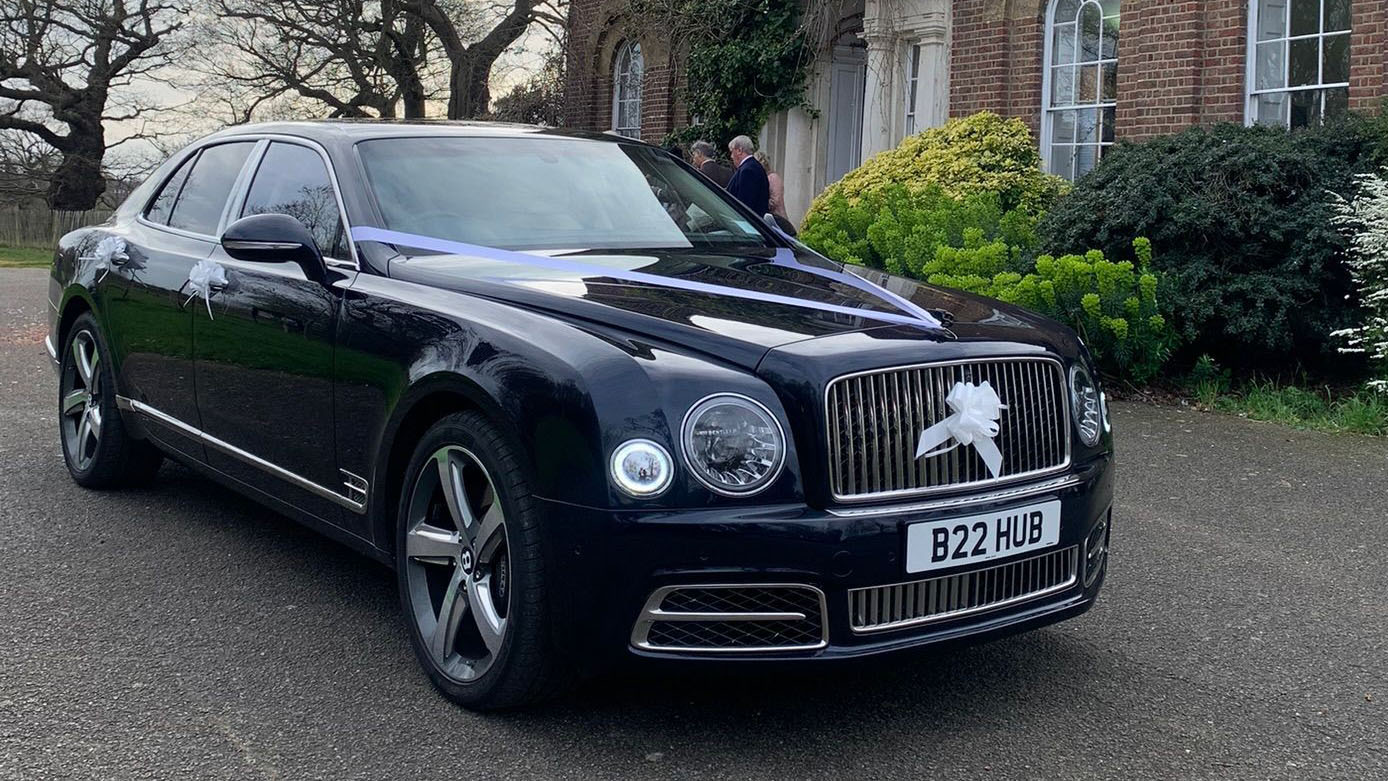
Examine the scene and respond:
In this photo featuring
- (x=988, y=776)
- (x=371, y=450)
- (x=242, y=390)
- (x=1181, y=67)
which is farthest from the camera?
(x=1181, y=67)

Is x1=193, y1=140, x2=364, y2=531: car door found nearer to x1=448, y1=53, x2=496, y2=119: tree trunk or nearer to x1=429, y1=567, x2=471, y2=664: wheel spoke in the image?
x1=429, y1=567, x2=471, y2=664: wheel spoke

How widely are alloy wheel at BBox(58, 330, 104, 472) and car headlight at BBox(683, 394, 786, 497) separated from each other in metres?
3.74

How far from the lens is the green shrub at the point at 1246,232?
944 cm

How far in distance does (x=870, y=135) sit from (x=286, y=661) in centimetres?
1349

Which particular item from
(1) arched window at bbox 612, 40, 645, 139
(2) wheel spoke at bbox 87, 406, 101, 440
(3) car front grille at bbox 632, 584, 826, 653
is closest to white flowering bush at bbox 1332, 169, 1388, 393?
(3) car front grille at bbox 632, 584, 826, 653

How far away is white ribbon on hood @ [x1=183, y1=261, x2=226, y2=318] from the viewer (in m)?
5.12

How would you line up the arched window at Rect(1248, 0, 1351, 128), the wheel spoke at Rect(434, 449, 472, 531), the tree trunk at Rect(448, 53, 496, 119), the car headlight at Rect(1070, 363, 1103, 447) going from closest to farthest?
the wheel spoke at Rect(434, 449, 472, 531)
the car headlight at Rect(1070, 363, 1103, 447)
the arched window at Rect(1248, 0, 1351, 128)
the tree trunk at Rect(448, 53, 496, 119)

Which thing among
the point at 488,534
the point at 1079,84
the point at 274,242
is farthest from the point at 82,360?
the point at 1079,84

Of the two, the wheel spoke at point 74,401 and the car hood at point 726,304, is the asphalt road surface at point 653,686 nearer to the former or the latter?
the wheel spoke at point 74,401

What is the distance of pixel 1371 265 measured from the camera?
899 cm

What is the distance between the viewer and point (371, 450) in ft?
13.7

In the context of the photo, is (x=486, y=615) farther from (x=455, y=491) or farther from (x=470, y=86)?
(x=470, y=86)

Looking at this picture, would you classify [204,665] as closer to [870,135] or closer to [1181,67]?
[1181,67]

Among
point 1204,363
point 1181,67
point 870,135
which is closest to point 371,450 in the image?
point 1204,363
